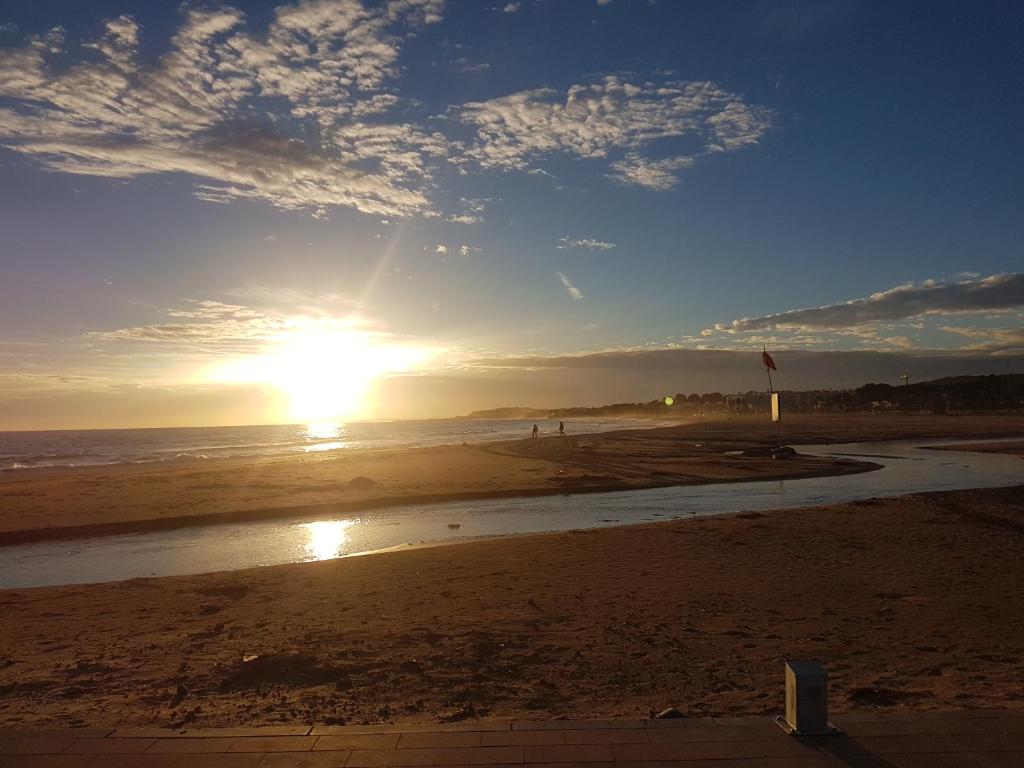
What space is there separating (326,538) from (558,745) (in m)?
14.3

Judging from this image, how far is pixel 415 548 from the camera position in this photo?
49.3ft

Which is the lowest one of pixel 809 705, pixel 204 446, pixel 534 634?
pixel 204 446

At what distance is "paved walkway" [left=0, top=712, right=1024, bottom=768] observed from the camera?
434 centimetres

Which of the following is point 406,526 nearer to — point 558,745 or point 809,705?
point 558,745

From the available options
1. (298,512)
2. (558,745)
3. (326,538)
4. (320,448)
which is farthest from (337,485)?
(320,448)

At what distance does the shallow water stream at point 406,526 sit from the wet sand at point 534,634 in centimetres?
249

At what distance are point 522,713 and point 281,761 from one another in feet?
7.02

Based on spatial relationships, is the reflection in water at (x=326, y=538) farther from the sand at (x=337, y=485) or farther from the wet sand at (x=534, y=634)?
the sand at (x=337, y=485)

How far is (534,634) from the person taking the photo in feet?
27.1

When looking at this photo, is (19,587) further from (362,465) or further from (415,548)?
(362,465)

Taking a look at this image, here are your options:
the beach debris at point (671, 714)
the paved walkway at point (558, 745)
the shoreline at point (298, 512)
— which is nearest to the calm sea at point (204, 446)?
the shoreline at point (298, 512)

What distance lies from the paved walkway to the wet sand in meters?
0.88

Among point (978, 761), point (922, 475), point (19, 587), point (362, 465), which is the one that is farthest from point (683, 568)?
point (362, 465)

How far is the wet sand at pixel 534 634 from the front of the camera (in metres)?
6.12
